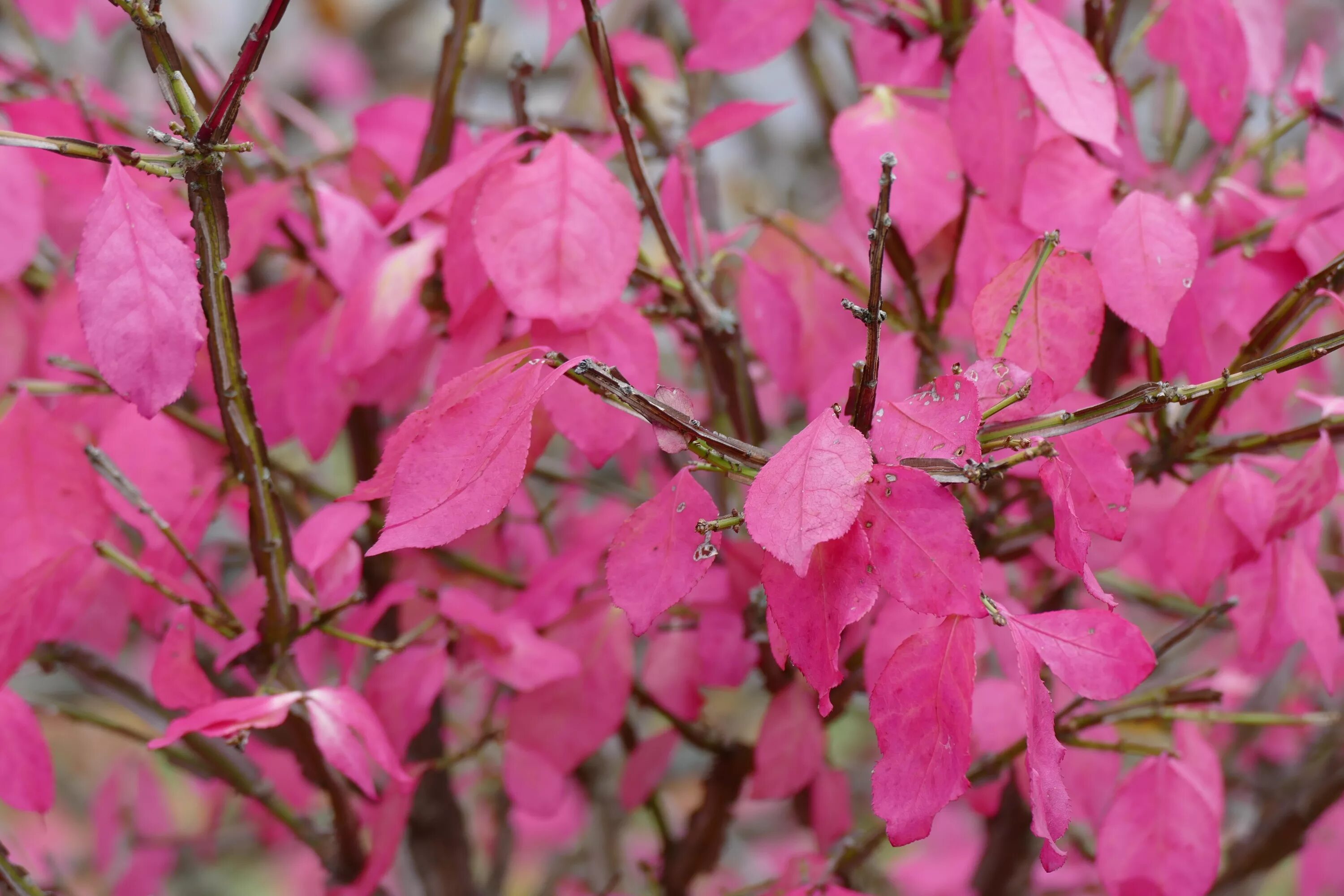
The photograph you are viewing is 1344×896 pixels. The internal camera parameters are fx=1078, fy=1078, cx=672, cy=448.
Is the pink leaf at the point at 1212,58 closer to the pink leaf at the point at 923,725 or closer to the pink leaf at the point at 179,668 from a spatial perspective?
the pink leaf at the point at 923,725

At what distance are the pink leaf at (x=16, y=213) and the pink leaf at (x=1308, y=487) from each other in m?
0.66

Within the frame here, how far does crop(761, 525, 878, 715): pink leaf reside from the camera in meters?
0.38

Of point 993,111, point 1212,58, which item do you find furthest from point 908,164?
point 1212,58

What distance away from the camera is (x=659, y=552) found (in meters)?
0.42

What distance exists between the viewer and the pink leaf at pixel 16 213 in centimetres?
58

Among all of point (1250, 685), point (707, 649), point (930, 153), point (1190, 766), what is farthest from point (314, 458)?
point (1250, 685)

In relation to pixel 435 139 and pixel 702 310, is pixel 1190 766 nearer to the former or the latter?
pixel 702 310

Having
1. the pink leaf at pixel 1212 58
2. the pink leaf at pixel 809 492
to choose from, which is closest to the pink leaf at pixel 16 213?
the pink leaf at pixel 809 492

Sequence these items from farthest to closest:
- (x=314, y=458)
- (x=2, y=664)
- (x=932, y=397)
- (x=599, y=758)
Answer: (x=599, y=758) → (x=314, y=458) → (x=2, y=664) → (x=932, y=397)

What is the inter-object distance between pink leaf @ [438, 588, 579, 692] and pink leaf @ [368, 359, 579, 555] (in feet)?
0.70

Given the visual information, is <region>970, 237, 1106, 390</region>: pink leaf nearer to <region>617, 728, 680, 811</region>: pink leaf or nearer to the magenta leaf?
the magenta leaf

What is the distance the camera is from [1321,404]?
1.78ft

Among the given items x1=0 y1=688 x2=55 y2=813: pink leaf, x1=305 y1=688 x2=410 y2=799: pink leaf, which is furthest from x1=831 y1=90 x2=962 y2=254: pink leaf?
x1=0 y1=688 x2=55 y2=813: pink leaf

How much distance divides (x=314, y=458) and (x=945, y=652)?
40 cm
